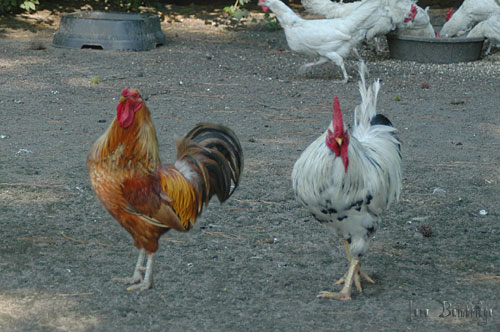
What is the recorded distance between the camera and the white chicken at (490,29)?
972cm

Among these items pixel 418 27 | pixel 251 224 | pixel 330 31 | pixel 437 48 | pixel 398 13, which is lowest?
pixel 251 224

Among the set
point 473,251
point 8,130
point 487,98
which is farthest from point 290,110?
point 473,251

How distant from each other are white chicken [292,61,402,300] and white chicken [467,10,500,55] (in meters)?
7.07

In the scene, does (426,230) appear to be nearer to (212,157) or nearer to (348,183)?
(348,183)

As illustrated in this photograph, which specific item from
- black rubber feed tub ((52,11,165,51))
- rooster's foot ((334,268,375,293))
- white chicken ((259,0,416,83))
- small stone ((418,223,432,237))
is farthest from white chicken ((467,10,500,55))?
rooster's foot ((334,268,375,293))

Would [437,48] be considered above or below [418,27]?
A: below

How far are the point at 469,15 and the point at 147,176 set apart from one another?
842 centimetres

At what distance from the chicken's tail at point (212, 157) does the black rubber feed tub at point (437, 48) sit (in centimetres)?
680

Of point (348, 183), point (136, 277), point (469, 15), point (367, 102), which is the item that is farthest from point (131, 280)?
point (469, 15)

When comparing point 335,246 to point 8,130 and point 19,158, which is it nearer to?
point 19,158

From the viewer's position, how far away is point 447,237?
4.23m

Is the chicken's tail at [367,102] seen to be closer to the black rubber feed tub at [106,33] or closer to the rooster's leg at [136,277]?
the rooster's leg at [136,277]

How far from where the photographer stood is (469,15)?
33.3ft

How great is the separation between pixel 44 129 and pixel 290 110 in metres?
2.70
